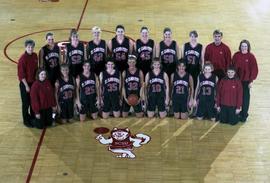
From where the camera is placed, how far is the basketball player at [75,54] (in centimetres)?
931

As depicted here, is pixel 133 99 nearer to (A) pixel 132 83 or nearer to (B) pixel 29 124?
(A) pixel 132 83

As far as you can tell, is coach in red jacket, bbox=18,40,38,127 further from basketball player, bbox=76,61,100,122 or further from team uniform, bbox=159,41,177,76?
team uniform, bbox=159,41,177,76

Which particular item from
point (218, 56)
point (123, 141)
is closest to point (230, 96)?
point (218, 56)

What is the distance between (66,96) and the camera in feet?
29.4

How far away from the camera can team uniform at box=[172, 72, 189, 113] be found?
903 cm

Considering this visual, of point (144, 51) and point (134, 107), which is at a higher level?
point (144, 51)

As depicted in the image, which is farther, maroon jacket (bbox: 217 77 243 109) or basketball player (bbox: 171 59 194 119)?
basketball player (bbox: 171 59 194 119)

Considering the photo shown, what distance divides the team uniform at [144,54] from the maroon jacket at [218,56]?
3.33ft

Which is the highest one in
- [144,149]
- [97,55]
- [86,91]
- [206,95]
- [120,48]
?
[120,48]

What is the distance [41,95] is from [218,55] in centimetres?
314

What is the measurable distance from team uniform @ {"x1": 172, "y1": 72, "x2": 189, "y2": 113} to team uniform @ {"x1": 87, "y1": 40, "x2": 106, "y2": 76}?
4.53 ft

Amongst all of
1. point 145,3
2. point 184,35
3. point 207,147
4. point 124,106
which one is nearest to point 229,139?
point 207,147

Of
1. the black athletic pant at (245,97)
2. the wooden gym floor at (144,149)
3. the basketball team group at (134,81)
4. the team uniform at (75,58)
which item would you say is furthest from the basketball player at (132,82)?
the black athletic pant at (245,97)

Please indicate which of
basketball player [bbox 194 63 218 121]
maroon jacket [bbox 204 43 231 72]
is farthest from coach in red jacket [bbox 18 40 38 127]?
maroon jacket [bbox 204 43 231 72]
